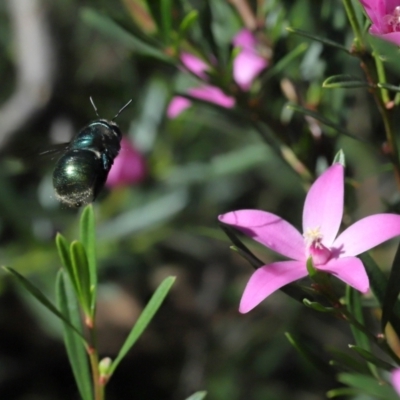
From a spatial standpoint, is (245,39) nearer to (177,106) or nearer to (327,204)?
(177,106)

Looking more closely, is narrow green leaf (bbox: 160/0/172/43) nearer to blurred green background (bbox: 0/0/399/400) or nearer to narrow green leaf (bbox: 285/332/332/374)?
blurred green background (bbox: 0/0/399/400)

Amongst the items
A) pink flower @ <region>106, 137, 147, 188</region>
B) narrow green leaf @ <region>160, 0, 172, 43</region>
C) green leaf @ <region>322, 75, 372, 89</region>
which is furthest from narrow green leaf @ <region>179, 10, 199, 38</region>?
pink flower @ <region>106, 137, 147, 188</region>

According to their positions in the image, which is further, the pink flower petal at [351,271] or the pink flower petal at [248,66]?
the pink flower petal at [248,66]

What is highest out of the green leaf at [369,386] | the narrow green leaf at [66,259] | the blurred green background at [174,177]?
the narrow green leaf at [66,259]

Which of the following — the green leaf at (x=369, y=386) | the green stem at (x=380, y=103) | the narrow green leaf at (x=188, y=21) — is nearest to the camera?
the green leaf at (x=369, y=386)

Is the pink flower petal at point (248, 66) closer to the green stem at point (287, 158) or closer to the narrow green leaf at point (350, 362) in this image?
the green stem at point (287, 158)

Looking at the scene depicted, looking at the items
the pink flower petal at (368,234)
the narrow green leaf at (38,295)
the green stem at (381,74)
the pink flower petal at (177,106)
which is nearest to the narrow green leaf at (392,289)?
the pink flower petal at (368,234)

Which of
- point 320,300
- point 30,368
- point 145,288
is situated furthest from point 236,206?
point 320,300
